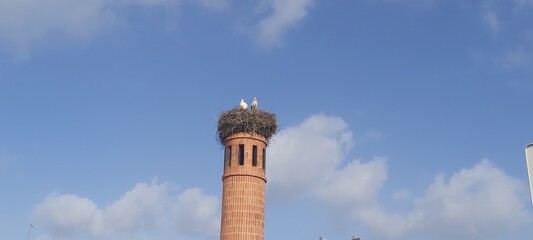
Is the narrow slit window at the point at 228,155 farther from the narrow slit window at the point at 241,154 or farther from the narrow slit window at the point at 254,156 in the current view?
the narrow slit window at the point at 254,156

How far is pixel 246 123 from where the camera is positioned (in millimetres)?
41344

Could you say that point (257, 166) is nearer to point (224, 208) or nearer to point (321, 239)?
point (224, 208)

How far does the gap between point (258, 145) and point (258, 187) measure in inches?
101

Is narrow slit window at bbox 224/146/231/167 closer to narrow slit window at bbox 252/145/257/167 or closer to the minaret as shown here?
the minaret

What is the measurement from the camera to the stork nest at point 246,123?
136ft

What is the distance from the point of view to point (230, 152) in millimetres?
41406

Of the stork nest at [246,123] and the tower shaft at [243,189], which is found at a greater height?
the stork nest at [246,123]

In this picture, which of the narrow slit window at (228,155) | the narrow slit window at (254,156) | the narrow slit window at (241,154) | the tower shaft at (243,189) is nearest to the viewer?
the tower shaft at (243,189)

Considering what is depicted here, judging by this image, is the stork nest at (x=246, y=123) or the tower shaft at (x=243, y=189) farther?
the stork nest at (x=246, y=123)

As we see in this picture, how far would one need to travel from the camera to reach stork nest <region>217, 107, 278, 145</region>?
4141 cm

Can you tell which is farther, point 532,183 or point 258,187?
point 258,187

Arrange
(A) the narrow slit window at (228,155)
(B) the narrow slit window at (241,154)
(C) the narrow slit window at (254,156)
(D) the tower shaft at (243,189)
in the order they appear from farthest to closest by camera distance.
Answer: (A) the narrow slit window at (228,155), (C) the narrow slit window at (254,156), (B) the narrow slit window at (241,154), (D) the tower shaft at (243,189)

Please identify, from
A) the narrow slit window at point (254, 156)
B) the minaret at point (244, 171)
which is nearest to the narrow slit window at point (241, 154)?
the minaret at point (244, 171)

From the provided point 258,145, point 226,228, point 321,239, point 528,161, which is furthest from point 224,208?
point 528,161
